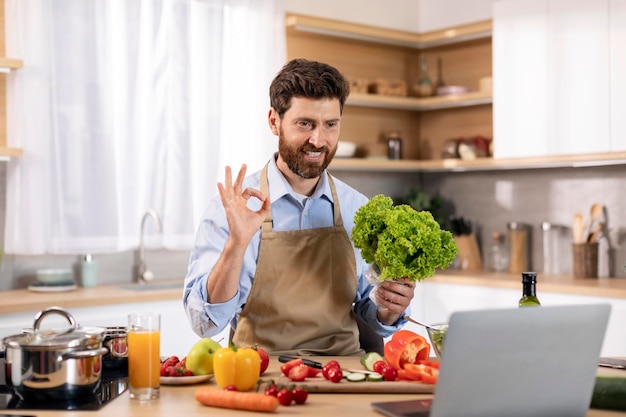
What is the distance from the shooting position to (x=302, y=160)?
295 cm

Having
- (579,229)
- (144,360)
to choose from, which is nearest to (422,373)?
(144,360)

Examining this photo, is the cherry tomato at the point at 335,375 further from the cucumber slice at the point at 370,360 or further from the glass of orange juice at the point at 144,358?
the glass of orange juice at the point at 144,358

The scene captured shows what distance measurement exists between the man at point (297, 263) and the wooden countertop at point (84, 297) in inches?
56.7

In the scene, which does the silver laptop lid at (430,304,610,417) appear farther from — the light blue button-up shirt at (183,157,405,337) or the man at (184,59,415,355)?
the light blue button-up shirt at (183,157,405,337)

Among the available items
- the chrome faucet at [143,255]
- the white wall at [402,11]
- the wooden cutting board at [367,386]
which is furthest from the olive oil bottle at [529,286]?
the white wall at [402,11]

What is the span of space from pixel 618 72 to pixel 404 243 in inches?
Result: 106

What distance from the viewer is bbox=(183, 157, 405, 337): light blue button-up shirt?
2760 mm

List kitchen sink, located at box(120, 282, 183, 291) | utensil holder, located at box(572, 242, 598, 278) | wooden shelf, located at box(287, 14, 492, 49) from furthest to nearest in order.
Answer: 1. wooden shelf, located at box(287, 14, 492, 49)
2. utensil holder, located at box(572, 242, 598, 278)
3. kitchen sink, located at box(120, 282, 183, 291)

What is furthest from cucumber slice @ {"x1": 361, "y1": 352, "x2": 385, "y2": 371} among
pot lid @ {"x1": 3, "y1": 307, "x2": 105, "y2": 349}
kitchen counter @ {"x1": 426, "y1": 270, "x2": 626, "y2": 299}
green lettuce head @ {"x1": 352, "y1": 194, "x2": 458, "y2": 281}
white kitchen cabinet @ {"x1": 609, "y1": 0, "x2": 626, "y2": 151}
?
white kitchen cabinet @ {"x1": 609, "y1": 0, "x2": 626, "y2": 151}

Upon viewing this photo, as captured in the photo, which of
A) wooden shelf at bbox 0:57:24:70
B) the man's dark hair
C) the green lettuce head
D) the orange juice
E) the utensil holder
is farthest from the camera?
the utensil holder

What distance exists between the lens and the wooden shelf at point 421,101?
5586mm

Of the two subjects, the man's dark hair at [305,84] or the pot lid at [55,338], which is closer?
the pot lid at [55,338]

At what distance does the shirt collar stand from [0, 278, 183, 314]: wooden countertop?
153cm

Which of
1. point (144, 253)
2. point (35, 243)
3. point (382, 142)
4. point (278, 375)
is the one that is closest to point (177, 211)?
point (144, 253)
